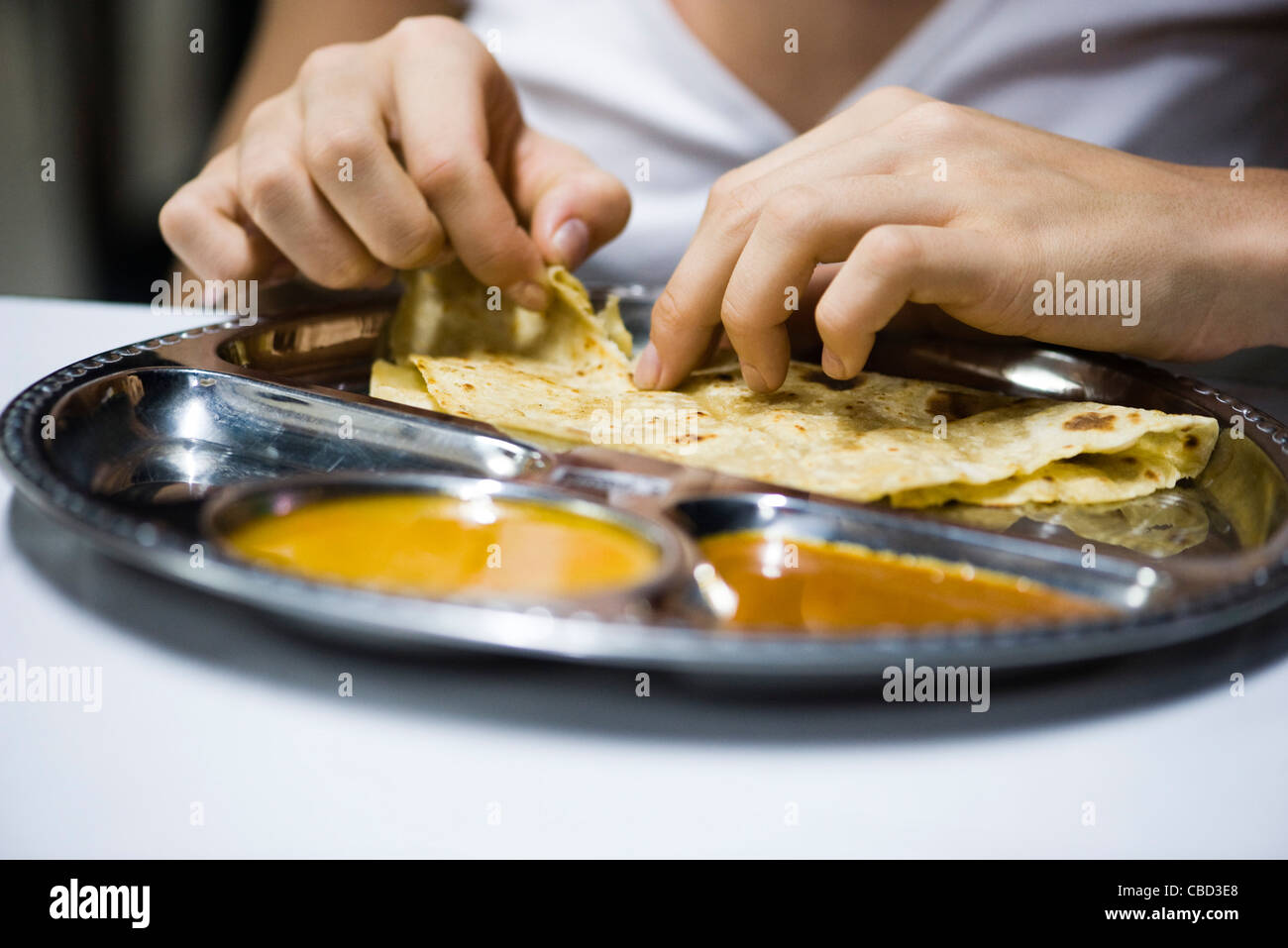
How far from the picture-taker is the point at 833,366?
1583 mm

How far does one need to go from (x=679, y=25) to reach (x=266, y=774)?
2.23 metres

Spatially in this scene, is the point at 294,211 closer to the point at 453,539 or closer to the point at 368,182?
the point at 368,182

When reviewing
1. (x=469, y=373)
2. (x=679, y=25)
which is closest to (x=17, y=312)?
(x=469, y=373)

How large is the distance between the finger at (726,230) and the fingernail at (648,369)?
0.19 ft

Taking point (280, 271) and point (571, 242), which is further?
point (280, 271)

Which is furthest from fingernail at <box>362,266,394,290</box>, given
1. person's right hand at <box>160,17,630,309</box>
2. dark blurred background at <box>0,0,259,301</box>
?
dark blurred background at <box>0,0,259,301</box>

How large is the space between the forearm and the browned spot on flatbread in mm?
2353

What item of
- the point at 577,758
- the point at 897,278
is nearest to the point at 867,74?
the point at 897,278

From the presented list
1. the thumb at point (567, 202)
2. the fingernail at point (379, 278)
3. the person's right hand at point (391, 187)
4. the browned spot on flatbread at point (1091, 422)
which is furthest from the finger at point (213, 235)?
the browned spot on flatbread at point (1091, 422)

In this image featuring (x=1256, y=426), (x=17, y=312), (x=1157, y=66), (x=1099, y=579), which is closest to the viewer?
(x=1099, y=579)

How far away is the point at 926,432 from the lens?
63.2 inches

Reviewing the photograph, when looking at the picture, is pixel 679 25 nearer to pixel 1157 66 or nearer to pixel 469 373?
pixel 1157 66

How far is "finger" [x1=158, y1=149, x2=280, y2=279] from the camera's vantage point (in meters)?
2.12

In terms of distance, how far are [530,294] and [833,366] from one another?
2.12ft
